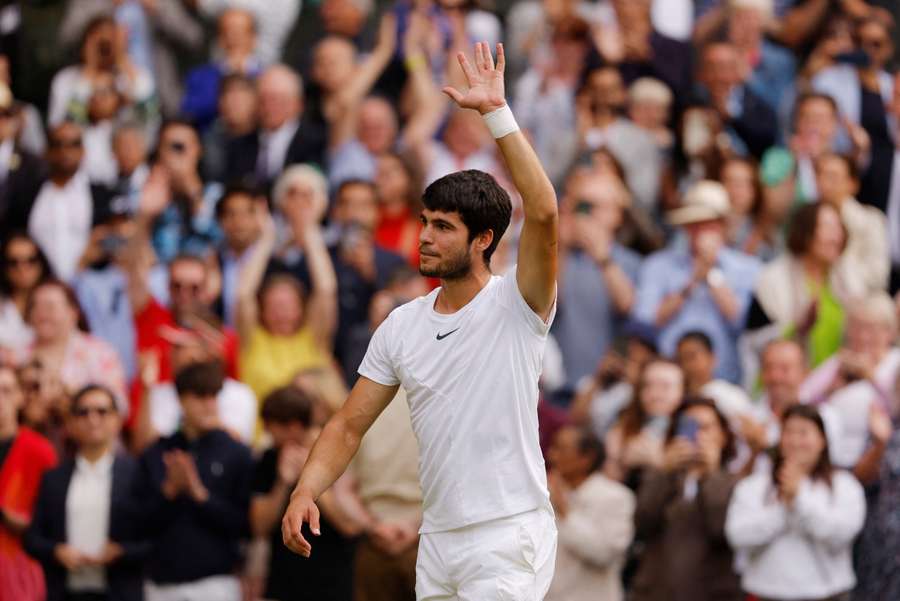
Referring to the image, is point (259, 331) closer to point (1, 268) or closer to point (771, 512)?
point (1, 268)

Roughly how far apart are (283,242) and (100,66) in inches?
91.9

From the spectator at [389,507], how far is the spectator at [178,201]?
10.1ft

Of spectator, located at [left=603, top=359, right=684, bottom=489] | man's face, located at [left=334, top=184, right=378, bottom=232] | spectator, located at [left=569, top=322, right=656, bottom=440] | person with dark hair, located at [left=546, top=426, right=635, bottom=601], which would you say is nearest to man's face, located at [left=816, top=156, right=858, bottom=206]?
spectator, located at [left=569, top=322, right=656, bottom=440]

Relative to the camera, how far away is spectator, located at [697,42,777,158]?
14.2m

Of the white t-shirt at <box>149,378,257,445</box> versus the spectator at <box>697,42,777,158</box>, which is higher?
the spectator at <box>697,42,777,158</box>

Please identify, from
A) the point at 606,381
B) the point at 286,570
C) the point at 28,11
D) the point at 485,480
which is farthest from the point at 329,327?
the point at 485,480

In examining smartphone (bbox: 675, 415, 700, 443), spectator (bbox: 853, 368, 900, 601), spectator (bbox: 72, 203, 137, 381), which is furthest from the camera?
spectator (bbox: 72, 203, 137, 381)

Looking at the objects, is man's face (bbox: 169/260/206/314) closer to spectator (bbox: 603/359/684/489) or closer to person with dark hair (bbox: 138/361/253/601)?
person with dark hair (bbox: 138/361/253/601)

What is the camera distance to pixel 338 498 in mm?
10359

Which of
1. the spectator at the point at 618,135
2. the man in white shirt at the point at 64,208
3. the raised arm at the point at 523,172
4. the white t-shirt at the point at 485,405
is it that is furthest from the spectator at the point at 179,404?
the raised arm at the point at 523,172

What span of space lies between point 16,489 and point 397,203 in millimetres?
3600

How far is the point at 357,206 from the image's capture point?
13.0 m

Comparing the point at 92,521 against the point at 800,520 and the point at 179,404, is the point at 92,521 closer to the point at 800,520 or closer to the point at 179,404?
the point at 179,404

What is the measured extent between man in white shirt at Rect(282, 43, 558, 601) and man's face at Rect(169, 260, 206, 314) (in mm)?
5202
